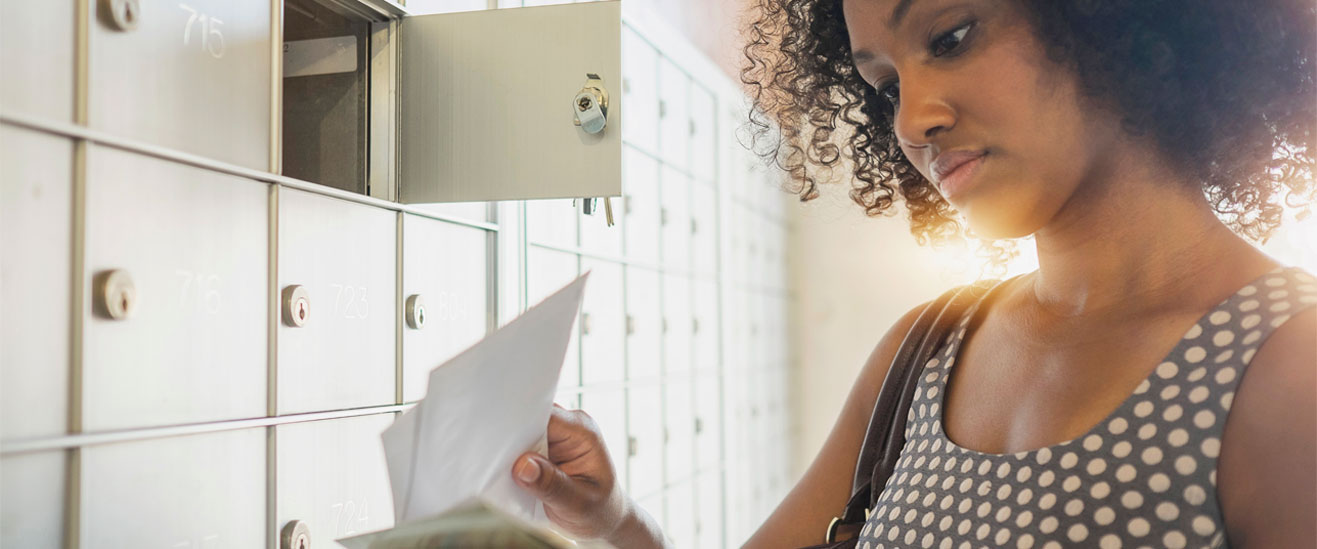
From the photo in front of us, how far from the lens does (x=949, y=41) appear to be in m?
0.65

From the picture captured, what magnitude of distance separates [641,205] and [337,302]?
1.28 metres

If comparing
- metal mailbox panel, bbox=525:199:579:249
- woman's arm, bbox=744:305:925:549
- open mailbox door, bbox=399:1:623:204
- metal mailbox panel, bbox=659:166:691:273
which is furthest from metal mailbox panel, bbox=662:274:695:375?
woman's arm, bbox=744:305:925:549

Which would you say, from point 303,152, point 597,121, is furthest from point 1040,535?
point 303,152

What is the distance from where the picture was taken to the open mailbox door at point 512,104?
3.30 ft

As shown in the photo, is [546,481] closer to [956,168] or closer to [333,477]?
[956,168]

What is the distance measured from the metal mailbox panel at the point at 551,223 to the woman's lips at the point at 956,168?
934 millimetres

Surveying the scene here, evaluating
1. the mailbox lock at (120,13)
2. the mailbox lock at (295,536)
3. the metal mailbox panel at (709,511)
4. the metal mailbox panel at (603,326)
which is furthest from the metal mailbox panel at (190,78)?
the metal mailbox panel at (709,511)

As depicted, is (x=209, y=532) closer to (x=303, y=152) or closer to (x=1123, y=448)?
(x=303, y=152)

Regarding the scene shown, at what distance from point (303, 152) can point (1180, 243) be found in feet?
2.67

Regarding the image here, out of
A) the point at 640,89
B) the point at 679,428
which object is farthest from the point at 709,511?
the point at 640,89

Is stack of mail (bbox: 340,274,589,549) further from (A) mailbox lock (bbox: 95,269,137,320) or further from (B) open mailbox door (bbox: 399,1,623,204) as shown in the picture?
(B) open mailbox door (bbox: 399,1,623,204)

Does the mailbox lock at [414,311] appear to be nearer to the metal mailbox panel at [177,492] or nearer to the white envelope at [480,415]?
the metal mailbox panel at [177,492]

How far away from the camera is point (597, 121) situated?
0.99m

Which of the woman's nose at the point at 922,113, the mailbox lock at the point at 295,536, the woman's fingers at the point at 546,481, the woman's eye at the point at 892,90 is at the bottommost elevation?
the mailbox lock at the point at 295,536
